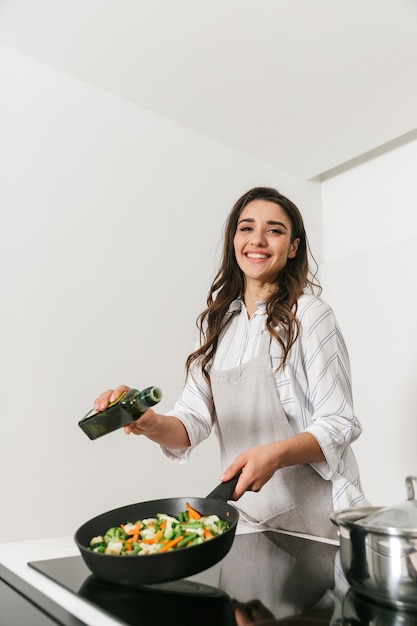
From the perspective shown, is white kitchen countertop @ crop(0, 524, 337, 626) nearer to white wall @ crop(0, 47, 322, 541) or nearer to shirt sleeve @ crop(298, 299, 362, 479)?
shirt sleeve @ crop(298, 299, 362, 479)

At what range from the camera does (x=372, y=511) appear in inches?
29.4

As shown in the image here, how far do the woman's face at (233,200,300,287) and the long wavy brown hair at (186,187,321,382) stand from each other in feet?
0.08

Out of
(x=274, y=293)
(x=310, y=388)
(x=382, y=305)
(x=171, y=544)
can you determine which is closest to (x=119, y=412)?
(x=171, y=544)

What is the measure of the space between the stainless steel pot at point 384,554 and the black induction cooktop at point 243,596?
2cm

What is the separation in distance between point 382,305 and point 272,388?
147 cm

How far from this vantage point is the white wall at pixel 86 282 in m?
1.93

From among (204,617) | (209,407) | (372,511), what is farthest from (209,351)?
(204,617)

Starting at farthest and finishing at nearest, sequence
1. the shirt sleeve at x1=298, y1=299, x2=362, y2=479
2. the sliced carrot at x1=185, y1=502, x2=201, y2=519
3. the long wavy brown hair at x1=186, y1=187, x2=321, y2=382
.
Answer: the long wavy brown hair at x1=186, y1=187, x2=321, y2=382 < the shirt sleeve at x1=298, y1=299, x2=362, y2=479 < the sliced carrot at x1=185, y1=502, x2=201, y2=519

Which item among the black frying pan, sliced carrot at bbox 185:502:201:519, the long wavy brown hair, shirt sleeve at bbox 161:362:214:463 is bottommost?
the black frying pan

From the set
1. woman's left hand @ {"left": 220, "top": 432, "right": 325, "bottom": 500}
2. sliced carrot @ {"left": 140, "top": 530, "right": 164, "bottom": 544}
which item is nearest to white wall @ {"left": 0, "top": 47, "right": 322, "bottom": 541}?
woman's left hand @ {"left": 220, "top": 432, "right": 325, "bottom": 500}

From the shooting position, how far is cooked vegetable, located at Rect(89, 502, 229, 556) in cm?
71

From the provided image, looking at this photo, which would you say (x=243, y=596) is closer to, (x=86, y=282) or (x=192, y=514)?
(x=192, y=514)

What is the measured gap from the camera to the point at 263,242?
4.73 feet

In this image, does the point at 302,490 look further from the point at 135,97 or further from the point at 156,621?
the point at 135,97
